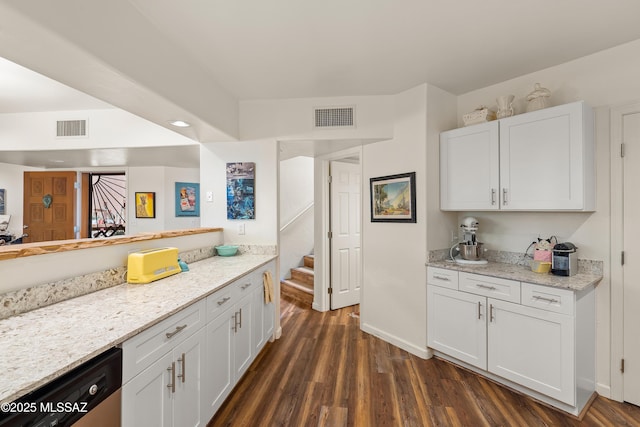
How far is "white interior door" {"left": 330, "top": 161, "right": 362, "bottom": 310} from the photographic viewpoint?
3.98m

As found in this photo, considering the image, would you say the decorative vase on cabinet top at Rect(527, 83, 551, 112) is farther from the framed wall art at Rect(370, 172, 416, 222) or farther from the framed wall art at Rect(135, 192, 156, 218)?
the framed wall art at Rect(135, 192, 156, 218)

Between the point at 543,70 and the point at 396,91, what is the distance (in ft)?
3.88

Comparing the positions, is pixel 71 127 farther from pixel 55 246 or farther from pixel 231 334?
pixel 231 334

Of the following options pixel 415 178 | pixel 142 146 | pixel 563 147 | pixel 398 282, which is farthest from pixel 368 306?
pixel 142 146

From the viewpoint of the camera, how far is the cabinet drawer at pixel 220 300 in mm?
1760

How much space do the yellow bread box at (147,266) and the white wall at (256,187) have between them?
3.76 ft

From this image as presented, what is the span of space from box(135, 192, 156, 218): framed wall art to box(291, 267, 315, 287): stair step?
2.83m

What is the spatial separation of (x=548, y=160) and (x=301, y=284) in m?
3.45

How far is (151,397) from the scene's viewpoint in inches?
50.1

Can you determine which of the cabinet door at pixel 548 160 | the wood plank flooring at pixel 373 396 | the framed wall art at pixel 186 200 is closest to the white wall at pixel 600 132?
the cabinet door at pixel 548 160

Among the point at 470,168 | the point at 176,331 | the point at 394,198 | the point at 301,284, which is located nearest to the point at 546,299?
the point at 470,168

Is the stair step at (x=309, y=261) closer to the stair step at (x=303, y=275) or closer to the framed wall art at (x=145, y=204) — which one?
the stair step at (x=303, y=275)

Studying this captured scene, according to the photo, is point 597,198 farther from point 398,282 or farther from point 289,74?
point 289,74

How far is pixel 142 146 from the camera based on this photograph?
3385 millimetres
